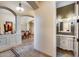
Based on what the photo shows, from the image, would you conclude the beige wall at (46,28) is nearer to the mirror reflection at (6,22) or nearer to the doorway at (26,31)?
the mirror reflection at (6,22)

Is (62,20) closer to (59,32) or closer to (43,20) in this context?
(59,32)

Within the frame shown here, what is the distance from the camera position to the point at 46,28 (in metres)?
4.17

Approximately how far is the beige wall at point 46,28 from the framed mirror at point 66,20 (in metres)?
1.42

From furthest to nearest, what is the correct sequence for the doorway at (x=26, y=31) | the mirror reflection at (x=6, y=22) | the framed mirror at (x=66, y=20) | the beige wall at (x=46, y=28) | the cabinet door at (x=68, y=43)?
the doorway at (x=26, y=31) → the mirror reflection at (x=6, y=22) → the framed mirror at (x=66, y=20) → the cabinet door at (x=68, y=43) → the beige wall at (x=46, y=28)

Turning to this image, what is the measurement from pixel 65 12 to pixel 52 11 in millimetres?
1744

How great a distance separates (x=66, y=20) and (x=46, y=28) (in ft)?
5.46

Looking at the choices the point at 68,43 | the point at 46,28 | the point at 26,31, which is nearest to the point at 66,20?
the point at 68,43

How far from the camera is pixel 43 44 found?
4480 millimetres

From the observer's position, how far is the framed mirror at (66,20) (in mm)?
4906

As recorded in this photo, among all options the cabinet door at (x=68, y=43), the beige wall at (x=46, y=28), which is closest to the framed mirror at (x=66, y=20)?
the cabinet door at (x=68, y=43)

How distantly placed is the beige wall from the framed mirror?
1.42 m

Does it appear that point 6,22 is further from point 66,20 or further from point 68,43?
point 68,43

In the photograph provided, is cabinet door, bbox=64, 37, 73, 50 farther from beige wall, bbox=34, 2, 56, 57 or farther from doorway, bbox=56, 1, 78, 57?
beige wall, bbox=34, 2, 56, 57

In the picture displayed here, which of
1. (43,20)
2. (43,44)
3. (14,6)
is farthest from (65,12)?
(14,6)
